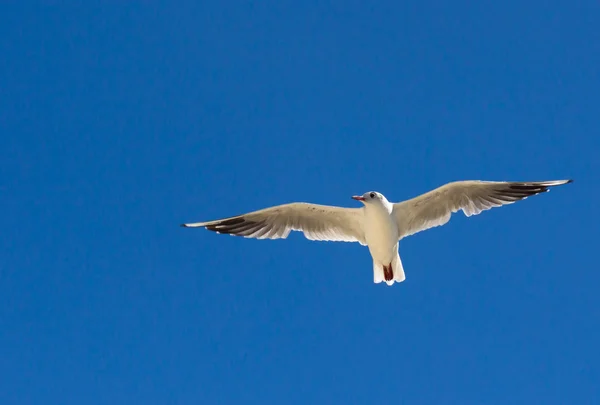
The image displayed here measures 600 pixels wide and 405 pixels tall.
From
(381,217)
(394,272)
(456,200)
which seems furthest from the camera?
(394,272)

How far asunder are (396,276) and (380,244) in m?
0.62

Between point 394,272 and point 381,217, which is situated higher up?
point 381,217

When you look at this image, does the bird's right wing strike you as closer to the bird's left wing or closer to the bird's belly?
the bird's belly

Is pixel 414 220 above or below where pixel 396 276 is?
above

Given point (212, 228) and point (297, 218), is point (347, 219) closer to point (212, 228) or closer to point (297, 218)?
point (297, 218)

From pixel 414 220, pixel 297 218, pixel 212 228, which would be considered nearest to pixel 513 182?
pixel 414 220

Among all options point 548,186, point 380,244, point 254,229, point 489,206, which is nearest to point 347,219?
point 380,244

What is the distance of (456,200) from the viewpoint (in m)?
11.5

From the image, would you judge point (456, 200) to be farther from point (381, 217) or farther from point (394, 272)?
point (394, 272)

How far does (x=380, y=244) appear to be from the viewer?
11.4 meters

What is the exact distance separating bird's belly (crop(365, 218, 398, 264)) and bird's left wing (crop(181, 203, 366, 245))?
1.03ft

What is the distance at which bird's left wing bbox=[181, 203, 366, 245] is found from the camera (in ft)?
38.0

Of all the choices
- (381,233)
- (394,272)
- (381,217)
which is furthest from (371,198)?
(394,272)

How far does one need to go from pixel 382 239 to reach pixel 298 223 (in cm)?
142
